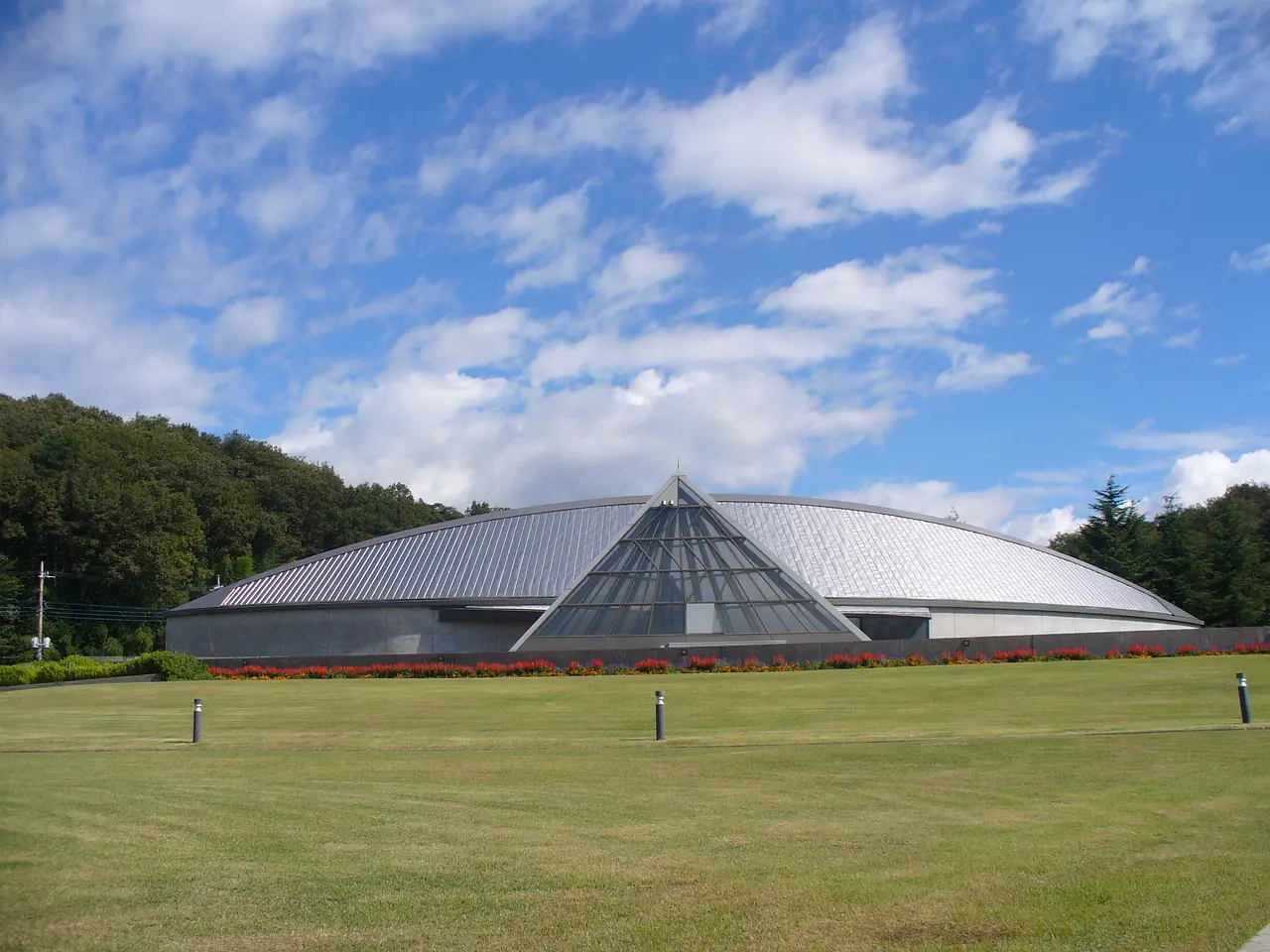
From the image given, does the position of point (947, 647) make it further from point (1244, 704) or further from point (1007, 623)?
point (1244, 704)

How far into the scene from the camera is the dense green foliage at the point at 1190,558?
2709 inches

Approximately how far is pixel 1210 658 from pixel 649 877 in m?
28.0

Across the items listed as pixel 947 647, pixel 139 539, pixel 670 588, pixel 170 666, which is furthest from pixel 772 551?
pixel 139 539

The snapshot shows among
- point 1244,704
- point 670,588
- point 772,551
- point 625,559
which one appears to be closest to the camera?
point 1244,704

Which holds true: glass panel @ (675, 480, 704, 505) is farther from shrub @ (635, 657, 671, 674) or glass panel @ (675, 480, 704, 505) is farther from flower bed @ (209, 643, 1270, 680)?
shrub @ (635, 657, 671, 674)

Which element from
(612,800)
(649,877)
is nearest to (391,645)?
(612,800)

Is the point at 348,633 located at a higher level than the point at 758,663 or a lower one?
higher

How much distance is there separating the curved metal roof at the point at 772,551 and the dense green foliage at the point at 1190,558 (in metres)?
13.3

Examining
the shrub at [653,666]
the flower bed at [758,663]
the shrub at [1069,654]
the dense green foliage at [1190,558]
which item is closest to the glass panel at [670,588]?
the flower bed at [758,663]

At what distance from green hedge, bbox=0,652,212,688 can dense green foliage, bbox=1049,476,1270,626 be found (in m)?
57.9

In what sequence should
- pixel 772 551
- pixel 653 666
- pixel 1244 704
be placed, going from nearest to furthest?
pixel 1244 704, pixel 653 666, pixel 772 551

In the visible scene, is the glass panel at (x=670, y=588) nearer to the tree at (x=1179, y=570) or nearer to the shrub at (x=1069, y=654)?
the shrub at (x=1069, y=654)

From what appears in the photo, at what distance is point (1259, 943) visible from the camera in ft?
21.6

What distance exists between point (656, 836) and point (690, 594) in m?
30.8
